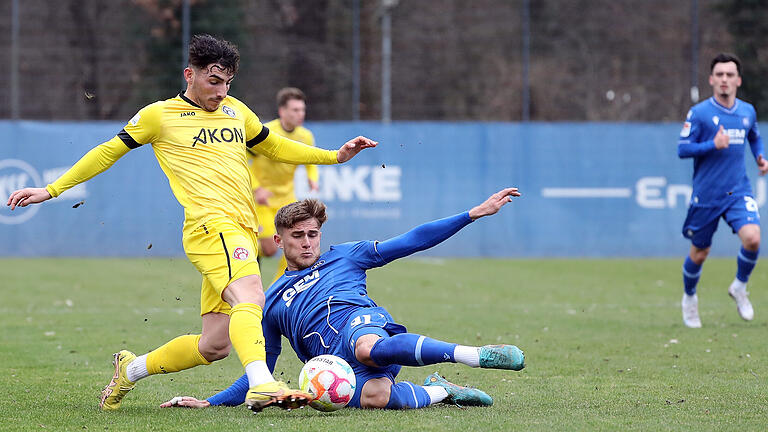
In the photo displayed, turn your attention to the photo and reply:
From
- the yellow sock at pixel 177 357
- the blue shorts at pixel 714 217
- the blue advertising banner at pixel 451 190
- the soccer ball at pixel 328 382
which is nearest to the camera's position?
the soccer ball at pixel 328 382

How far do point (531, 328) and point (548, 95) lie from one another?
1278 cm

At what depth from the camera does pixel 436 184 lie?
18984 millimetres

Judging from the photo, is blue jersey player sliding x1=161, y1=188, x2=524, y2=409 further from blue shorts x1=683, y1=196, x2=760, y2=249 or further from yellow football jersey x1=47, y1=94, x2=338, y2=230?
blue shorts x1=683, y1=196, x2=760, y2=249

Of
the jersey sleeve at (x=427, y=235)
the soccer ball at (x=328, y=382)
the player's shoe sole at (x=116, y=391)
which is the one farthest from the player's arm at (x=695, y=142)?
the player's shoe sole at (x=116, y=391)

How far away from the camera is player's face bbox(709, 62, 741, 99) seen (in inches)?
380

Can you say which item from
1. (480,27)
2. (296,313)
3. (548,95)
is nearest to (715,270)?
(548,95)

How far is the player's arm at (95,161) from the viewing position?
5652 millimetres

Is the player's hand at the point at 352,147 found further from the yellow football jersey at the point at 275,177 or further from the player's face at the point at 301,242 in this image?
→ the yellow football jersey at the point at 275,177

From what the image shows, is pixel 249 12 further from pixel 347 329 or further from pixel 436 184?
pixel 347 329

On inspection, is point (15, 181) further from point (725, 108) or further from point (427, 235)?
point (427, 235)

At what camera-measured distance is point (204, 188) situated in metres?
5.80

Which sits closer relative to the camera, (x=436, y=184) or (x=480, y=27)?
(x=436, y=184)

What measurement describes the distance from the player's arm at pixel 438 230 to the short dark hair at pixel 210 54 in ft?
4.26

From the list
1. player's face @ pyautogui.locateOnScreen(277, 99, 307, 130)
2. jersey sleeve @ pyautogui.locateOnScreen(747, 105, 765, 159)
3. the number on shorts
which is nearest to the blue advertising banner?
player's face @ pyautogui.locateOnScreen(277, 99, 307, 130)
